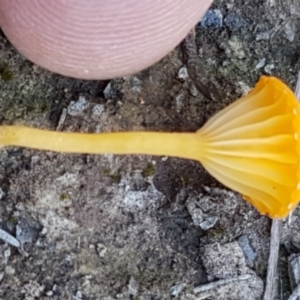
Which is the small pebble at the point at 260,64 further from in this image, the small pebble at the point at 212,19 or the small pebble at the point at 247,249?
the small pebble at the point at 247,249

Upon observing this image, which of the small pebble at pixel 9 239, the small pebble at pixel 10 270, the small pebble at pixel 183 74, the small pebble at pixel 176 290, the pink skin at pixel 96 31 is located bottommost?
the small pebble at pixel 176 290

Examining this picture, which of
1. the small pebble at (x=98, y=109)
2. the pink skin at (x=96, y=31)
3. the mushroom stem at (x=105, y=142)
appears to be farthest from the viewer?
the small pebble at (x=98, y=109)

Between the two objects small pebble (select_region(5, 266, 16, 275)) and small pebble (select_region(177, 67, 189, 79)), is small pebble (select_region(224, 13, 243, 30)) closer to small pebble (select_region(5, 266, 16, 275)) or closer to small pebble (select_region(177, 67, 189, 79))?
small pebble (select_region(177, 67, 189, 79))

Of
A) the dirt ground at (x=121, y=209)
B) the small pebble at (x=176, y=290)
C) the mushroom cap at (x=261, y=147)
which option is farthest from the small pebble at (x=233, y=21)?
the small pebble at (x=176, y=290)

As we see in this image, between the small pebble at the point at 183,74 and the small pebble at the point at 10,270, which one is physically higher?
the small pebble at the point at 183,74

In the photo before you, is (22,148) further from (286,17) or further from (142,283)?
(286,17)

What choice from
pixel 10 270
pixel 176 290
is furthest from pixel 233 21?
pixel 10 270

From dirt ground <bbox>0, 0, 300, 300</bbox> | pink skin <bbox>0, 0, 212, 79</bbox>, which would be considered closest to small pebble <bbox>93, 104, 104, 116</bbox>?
dirt ground <bbox>0, 0, 300, 300</bbox>
